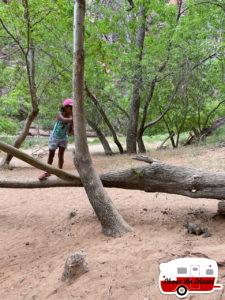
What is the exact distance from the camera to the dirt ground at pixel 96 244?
3719 millimetres

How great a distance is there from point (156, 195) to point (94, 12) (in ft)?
22.8

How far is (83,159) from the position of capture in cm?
510

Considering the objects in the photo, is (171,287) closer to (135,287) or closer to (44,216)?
(135,287)

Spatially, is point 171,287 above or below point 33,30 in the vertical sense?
below

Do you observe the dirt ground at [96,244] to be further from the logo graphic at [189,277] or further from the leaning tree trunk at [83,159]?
the logo graphic at [189,277]

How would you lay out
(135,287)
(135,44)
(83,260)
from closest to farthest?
(135,287), (83,260), (135,44)

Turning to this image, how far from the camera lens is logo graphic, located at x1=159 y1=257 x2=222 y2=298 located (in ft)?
8.25

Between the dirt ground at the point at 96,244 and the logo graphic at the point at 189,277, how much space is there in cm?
34

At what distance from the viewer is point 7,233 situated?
5852mm

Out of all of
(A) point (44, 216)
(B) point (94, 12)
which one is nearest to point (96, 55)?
(B) point (94, 12)

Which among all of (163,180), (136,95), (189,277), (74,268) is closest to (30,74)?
(136,95)

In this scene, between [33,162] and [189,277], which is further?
[33,162]

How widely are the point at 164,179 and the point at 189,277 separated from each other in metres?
2.77

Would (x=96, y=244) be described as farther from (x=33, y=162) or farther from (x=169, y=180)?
(x=33, y=162)
